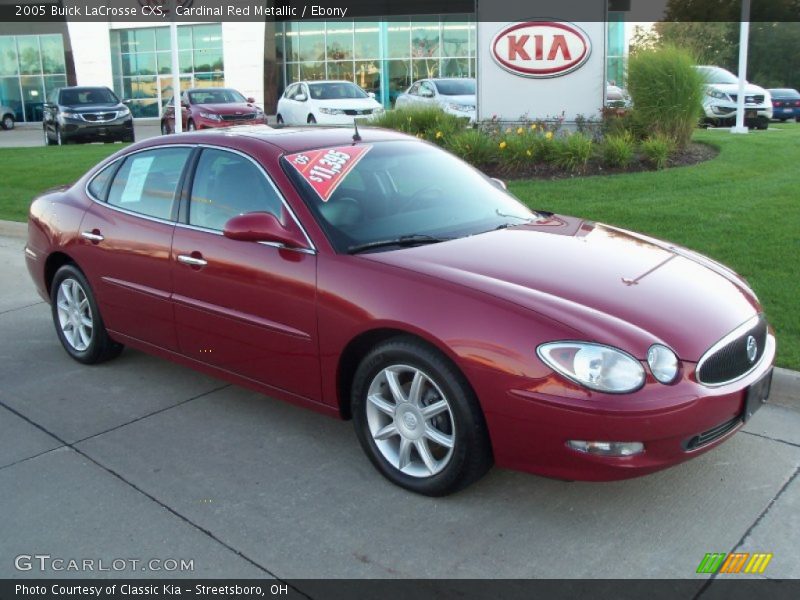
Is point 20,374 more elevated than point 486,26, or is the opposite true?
point 486,26

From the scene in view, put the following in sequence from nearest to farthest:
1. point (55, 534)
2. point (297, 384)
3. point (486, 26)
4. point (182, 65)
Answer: point (55, 534)
point (297, 384)
point (486, 26)
point (182, 65)

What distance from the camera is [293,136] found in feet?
16.0

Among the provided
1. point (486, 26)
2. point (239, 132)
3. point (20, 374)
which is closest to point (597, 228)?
point (239, 132)

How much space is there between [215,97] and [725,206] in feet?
60.9

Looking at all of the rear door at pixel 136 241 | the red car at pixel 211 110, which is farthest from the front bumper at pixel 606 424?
the red car at pixel 211 110

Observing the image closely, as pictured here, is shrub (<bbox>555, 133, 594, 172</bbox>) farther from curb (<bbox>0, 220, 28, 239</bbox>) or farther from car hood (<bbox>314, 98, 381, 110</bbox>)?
car hood (<bbox>314, 98, 381, 110</bbox>)

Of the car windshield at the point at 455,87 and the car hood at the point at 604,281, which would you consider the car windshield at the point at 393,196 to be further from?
the car windshield at the point at 455,87

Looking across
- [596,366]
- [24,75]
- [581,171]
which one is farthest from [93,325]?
[24,75]

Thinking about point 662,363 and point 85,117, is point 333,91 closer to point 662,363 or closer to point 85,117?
point 85,117

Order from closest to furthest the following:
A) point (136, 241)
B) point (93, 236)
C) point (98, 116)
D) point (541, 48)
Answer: point (136, 241) < point (93, 236) < point (541, 48) < point (98, 116)

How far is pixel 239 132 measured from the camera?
16.5 ft

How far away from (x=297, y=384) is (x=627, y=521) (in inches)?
66.6
